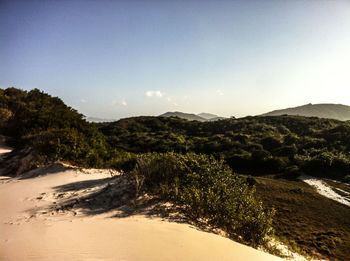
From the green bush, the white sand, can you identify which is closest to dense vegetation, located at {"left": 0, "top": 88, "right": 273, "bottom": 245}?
the green bush

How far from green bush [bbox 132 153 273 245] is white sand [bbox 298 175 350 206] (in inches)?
296

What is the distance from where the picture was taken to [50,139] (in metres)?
9.60

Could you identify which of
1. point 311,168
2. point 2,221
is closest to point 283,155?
point 311,168

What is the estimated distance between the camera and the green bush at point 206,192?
4574 millimetres

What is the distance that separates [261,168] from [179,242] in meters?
15.0

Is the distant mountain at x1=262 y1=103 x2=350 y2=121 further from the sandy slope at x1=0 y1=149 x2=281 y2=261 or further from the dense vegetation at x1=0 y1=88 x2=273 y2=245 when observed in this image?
the sandy slope at x1=0 y1=149 x2=281 y2=261

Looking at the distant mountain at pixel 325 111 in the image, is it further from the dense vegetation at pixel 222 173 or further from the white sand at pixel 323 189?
the white sand at pixel 323 189

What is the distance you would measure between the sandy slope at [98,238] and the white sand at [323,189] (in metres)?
9.17

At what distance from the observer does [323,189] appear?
11.2 m

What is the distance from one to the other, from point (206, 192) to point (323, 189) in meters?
10.3

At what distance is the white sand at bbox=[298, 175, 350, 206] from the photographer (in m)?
9.66

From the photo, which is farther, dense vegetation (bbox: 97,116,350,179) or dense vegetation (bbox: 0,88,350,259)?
dense vegetation (bbox: 97,116,350,179)

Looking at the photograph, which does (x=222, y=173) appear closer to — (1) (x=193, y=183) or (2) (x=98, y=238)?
(1) (x=193, y=183)

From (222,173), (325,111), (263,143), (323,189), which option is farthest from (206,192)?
(325,111)
